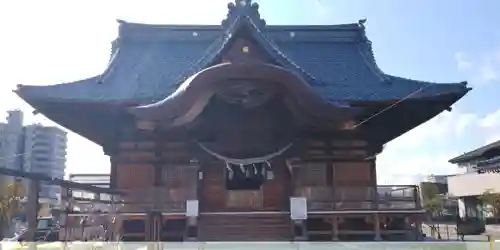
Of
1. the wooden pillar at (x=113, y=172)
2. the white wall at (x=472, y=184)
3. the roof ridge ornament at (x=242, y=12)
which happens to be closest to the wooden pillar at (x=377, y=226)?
the roof ridge ornament at (x=242, y=12)

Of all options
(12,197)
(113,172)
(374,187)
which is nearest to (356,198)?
(374,187)

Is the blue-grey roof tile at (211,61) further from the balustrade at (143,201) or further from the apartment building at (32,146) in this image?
the apartment building at (32,146)

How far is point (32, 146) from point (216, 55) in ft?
102

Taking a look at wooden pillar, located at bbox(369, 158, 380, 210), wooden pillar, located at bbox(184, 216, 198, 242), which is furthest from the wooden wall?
wooden pillar, located at bbox(369, 158, 380, 210)

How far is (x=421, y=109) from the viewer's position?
1335 centimetres

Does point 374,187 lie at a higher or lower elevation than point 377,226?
higher

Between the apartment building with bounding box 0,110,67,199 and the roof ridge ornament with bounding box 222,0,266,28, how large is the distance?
13.2m

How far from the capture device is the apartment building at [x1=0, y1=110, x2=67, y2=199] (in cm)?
3061

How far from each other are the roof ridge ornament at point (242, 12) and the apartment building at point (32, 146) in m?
13.2

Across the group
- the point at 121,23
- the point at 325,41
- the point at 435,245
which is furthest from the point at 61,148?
the point at 435,245

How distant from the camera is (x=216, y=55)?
1253cm

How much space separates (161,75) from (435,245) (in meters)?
9.63

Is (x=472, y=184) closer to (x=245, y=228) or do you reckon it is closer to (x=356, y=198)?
(x=356, y=198)

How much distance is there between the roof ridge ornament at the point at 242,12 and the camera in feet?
45.1
